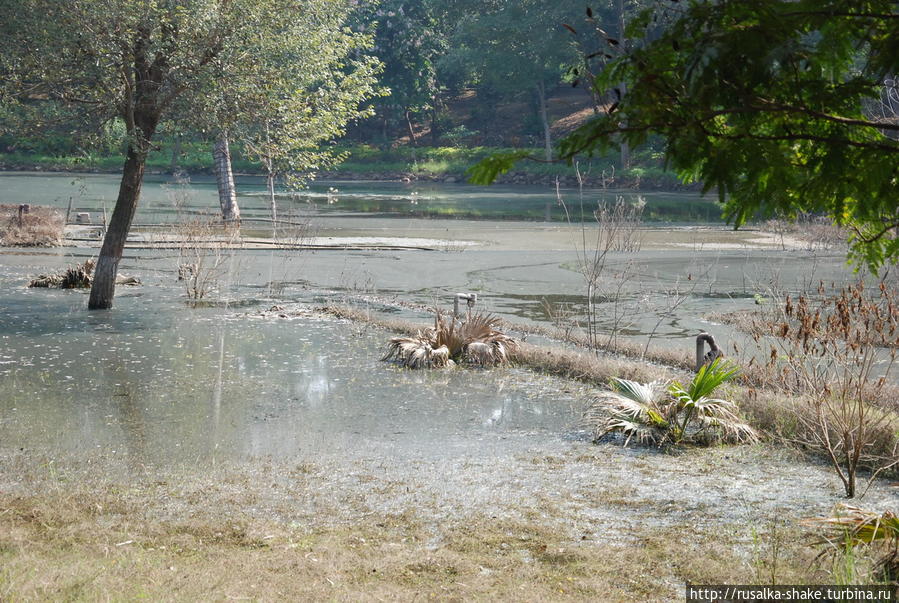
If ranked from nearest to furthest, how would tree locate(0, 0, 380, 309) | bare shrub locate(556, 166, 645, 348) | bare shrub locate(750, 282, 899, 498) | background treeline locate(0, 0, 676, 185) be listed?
bare shrub locate(750, 282, 899, 498), bare shrub locate(556, 166, 645, 348), tree locate(0, 0, 380, 309), background treeline locate(0, 0, 676, 185)

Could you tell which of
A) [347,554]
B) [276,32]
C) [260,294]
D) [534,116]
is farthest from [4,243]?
[534,116]

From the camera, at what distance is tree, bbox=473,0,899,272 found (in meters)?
4.55

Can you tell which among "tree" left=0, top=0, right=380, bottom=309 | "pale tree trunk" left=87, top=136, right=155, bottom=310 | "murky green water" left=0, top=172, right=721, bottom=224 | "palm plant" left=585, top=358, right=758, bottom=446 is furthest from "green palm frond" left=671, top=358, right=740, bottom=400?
"murky green water" left=0, top=172, right=721, bottom=224

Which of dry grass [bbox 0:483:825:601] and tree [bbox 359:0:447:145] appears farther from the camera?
tree [bbox 359:0:447:145]

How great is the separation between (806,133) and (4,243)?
26.6 m

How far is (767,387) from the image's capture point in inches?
450

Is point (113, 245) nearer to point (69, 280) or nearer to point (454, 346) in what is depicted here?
point (69, 280)

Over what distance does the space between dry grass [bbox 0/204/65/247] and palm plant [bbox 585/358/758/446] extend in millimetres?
22111

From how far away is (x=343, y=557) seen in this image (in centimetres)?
627

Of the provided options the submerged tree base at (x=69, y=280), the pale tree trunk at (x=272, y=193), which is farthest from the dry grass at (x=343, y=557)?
the submerged tree base at (x=69, y=280)

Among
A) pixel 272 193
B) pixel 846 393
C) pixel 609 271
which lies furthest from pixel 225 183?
pixel 846 393

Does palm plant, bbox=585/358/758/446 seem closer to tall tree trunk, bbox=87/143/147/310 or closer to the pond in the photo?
the pond

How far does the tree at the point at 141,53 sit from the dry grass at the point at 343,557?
940cm

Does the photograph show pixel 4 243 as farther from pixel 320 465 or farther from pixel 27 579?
pixel 27 579
